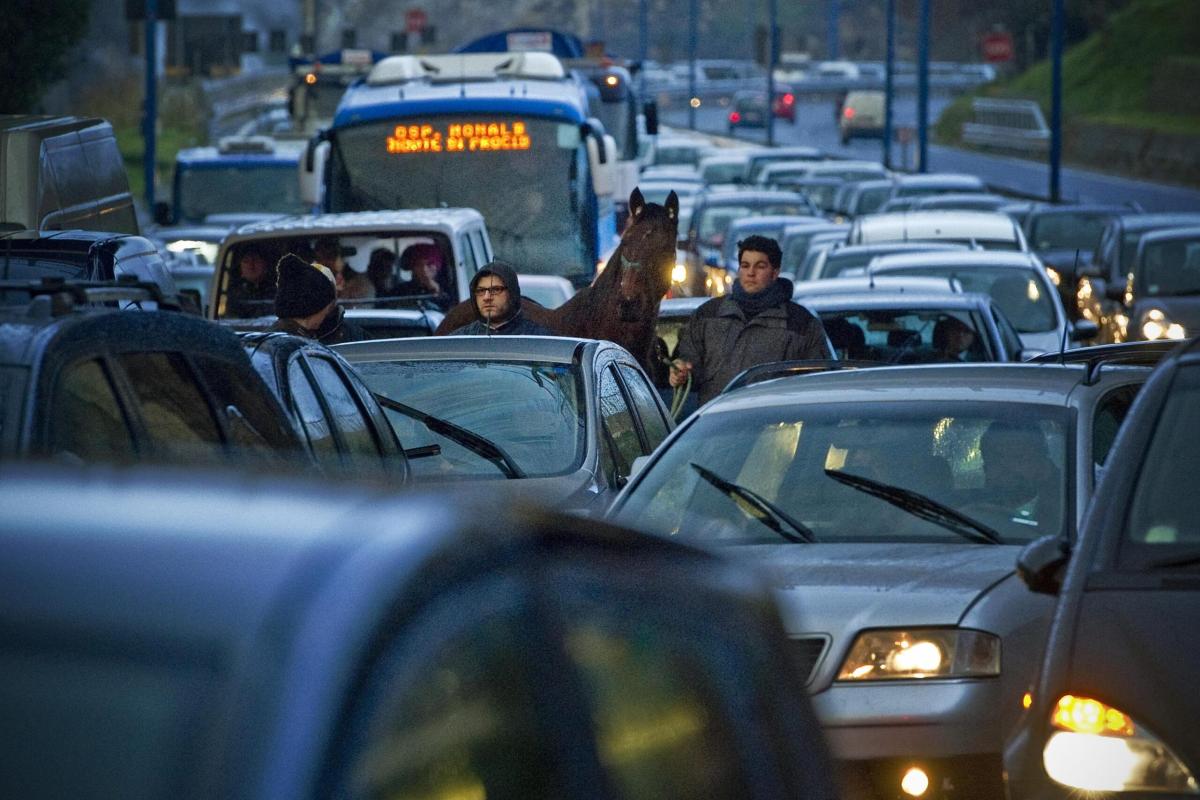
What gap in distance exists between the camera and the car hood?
6.29 meters

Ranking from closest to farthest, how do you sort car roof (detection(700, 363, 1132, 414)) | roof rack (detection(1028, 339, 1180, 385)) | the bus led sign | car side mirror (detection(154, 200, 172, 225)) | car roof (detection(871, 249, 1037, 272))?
car roof (detection(700, 363, 1132, 414)) → roof rack (detection(1028, 339, 1180, 385)) → car roof (detection(871, 249, 1037, 272)) → the bus led sign → car side mirror (detection(154, 200, 172, 225))

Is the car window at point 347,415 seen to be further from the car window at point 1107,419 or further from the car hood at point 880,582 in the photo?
the car window at point 1107,419

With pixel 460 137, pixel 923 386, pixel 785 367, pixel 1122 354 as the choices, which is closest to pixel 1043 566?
pixel 923 386

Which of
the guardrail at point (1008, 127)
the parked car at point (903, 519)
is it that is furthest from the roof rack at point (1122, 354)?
the guardrail at point (1008, 127)

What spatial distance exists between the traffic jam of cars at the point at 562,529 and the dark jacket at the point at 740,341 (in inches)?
1.0

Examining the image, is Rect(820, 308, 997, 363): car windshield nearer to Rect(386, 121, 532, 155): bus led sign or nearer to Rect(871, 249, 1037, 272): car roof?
Rect(871, 249, 1037, 272): car roof

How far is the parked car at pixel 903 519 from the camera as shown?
20.2 ft

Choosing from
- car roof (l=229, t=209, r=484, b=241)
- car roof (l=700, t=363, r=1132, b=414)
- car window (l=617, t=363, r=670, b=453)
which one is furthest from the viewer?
car roof (l=229, t=209, r=484, b=241)

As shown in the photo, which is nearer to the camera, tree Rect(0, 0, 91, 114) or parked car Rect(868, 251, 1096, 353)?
parked car Rect(868, 251, 1096, 353)

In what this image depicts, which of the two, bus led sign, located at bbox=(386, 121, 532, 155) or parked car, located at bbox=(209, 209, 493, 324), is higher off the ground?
bus led sign, located at bbox=(386, 121, 532, 155)

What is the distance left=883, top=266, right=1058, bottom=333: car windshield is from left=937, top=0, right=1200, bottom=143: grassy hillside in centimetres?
4802

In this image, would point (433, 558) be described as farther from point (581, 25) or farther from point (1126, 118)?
point (581, 25)

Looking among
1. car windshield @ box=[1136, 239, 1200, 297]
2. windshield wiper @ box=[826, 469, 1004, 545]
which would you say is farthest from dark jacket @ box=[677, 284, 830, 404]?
car windshield @ box=[1136, 239, 1200, 297]

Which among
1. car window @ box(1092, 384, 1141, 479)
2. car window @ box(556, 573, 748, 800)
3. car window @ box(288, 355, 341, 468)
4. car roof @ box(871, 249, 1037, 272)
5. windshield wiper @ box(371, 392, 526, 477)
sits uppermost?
car window @ box(556, 573, 748, 800)
